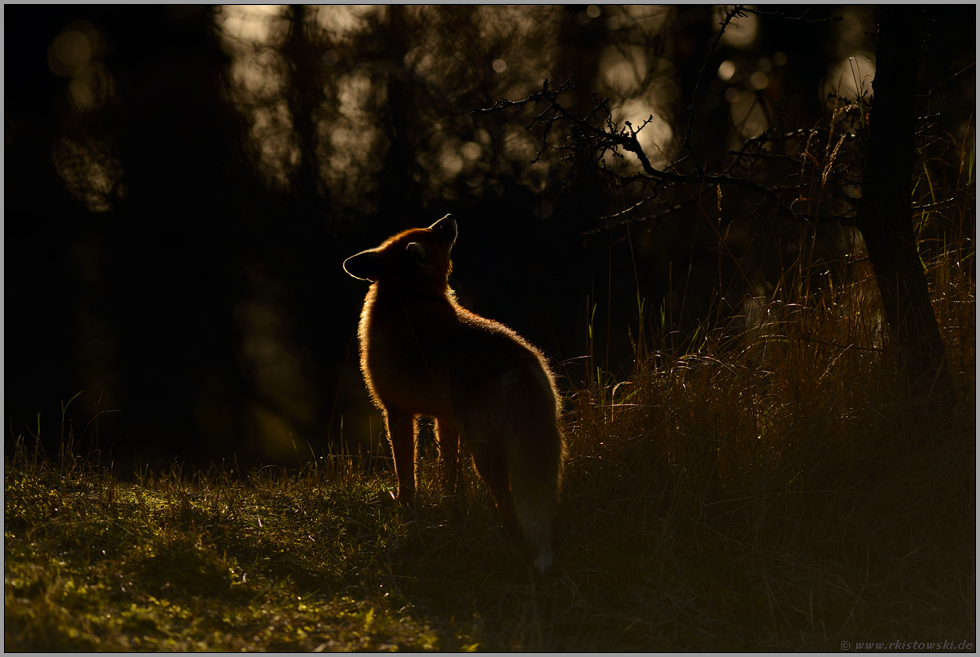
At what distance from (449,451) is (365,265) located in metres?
1.34

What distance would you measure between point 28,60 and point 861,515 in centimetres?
1394

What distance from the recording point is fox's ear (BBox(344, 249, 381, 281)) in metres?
4.68

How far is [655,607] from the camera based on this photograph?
317 centimetres

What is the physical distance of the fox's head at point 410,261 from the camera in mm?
4617

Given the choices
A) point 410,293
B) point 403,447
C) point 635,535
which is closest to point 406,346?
point 410,293

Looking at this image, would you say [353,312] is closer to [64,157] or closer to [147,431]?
[147,431]

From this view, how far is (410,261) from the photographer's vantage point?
465cm

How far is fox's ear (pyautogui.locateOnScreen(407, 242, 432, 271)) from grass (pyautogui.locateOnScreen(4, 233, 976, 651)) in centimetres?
127

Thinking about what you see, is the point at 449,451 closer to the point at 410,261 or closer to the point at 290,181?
the point at 410,261

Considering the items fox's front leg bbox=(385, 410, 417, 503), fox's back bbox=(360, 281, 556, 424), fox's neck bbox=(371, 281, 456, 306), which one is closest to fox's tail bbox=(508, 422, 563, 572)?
fox's back bbox=(360, 281, 556, 424)

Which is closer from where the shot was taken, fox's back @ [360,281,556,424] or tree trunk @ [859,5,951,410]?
fox's back @ [360,281,556,424]

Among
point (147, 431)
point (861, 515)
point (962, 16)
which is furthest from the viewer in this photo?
point (147, 431)

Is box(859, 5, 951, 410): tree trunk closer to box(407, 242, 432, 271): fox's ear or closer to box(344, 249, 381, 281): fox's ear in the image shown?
box(407, 242, 432, 271): fox's ear

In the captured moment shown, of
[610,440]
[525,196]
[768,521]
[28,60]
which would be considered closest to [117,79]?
[28,60]
